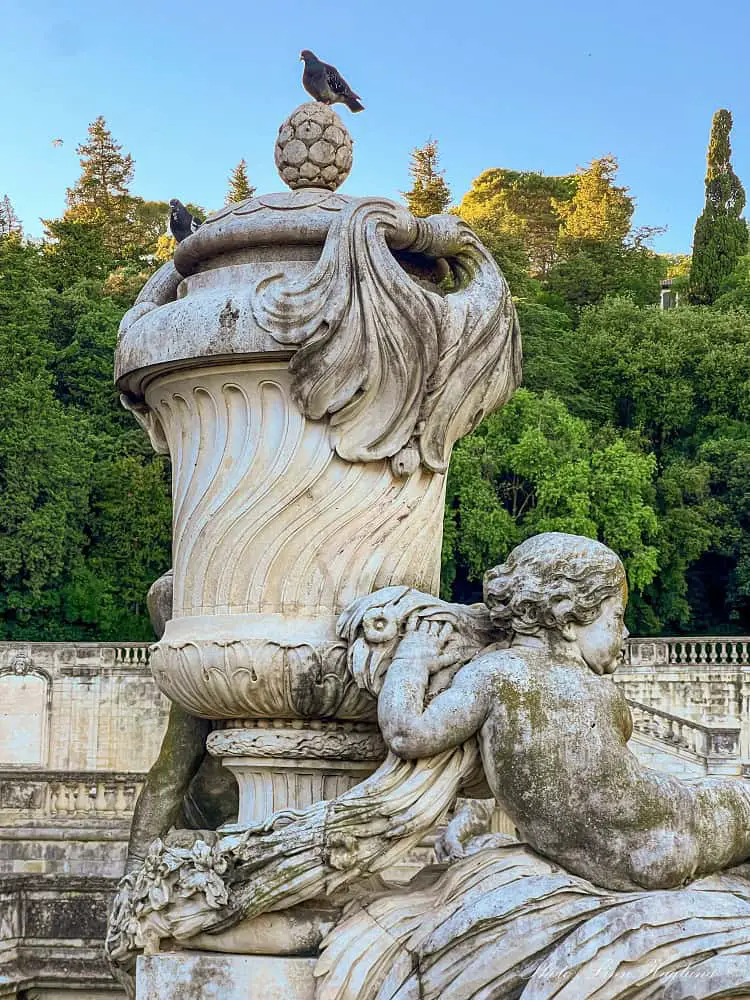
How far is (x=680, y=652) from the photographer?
1123 inches

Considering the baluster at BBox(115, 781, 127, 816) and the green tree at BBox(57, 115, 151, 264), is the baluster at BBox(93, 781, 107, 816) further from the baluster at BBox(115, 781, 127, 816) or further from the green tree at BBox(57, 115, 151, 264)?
the green tree at BBox(57, 115, 151, 264)

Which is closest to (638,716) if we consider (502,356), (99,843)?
(99,843)

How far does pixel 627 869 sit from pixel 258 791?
108cm

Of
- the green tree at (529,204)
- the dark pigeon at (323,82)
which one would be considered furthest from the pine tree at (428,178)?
the dark pigeon at (323,82)

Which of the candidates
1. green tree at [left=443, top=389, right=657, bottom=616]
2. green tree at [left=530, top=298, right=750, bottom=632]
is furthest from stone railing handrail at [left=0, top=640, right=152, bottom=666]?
green tree at [left=530, top=298, right=750, bottom=632]

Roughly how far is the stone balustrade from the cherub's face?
68.5 ft

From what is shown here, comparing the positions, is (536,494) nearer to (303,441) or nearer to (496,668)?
(303,441)

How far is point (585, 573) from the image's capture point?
375cm

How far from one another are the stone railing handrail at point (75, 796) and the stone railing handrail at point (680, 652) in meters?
11.7

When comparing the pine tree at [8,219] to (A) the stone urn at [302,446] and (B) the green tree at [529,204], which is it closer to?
(B) the green tree at [529,204]

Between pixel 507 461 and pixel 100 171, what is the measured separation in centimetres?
2174

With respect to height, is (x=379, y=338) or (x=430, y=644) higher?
(x=379, y=338)

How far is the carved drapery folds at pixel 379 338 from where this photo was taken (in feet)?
13.5

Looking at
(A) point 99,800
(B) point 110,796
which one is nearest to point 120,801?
(B) point 110,796
